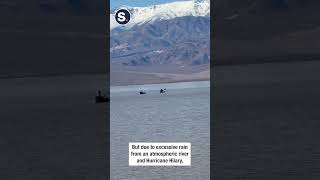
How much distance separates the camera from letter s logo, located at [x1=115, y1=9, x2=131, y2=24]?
21969 millimetres

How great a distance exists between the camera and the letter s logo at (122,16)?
22.0 metres

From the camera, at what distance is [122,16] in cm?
2212
